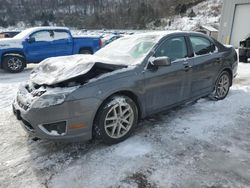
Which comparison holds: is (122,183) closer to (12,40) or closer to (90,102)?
(90,102)

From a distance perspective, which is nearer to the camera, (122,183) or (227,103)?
(122,183)

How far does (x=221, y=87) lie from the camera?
5602 millimetres

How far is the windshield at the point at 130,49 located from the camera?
399 centimetres

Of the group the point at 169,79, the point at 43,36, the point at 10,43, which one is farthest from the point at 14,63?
the point at 169,79

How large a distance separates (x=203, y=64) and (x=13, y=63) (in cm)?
742

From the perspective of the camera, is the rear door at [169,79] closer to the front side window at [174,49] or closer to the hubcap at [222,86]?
the front side window at [174,49]

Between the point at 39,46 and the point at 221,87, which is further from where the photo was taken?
the point at 39,46

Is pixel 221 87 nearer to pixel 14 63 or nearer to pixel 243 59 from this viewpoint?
pixel 243 59

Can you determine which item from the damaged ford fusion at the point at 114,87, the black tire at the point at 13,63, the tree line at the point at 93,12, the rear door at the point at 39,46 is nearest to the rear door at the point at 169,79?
the damaged ford fusion at the point at 114,87

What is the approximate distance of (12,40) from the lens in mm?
9609

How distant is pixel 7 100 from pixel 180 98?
401cm

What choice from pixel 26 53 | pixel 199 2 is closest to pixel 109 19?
pixel 199 2

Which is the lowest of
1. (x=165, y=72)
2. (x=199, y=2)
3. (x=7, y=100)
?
(x=7, y=100)

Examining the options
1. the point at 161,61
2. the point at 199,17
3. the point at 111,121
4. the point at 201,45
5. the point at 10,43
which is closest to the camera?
the point at 111,121
